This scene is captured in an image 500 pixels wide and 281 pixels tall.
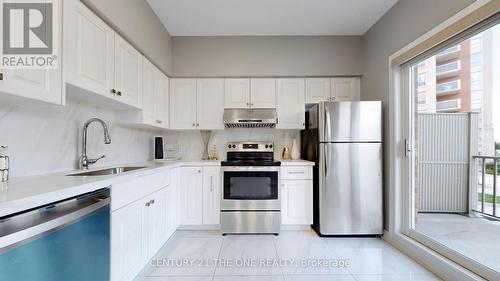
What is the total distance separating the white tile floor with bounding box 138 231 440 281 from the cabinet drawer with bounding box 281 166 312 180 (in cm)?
70

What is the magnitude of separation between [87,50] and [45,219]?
119 centimetres

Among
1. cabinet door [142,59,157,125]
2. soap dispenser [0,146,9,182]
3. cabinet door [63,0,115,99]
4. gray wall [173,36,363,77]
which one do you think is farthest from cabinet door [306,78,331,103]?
soap dispenser [0,146,9,182]

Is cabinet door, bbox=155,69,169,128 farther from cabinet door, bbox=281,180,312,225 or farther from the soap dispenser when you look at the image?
cabinet door, bbox=281,180,312,225

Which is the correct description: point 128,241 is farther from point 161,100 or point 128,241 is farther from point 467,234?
point 467,234

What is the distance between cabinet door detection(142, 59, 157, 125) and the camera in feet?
8.36

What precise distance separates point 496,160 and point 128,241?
9.76 feet

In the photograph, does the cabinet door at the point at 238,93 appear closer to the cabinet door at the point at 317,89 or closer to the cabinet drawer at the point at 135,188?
the cabinet door at the point at 317,89

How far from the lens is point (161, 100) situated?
3049mm

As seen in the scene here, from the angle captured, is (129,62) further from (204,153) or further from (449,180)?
(449,180)

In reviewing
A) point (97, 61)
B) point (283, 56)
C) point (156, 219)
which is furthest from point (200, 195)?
point (283, 56)

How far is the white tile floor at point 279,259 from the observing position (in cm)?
197

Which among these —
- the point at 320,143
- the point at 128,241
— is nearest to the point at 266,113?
the point at 320,143

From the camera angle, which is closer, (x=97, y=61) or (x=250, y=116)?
(x=97, y=61)

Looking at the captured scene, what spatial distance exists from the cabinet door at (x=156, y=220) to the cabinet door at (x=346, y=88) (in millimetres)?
2623
